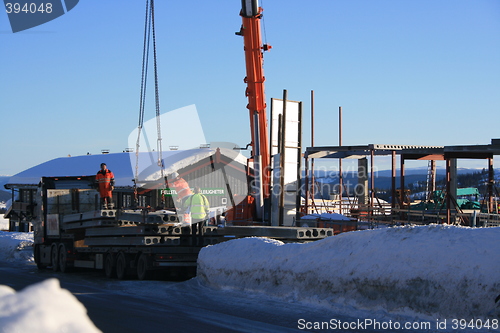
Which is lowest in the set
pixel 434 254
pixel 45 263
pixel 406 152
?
pixel 45 263

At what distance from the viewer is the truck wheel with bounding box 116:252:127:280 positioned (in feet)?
60.0

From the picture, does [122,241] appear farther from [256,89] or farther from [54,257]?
[256,89]

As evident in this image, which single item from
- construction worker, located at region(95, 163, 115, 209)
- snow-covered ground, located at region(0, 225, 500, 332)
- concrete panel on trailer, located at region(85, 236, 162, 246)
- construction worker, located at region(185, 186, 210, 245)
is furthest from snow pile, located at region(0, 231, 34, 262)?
snow-covered ground, located at region(0, 225, 500, 332)

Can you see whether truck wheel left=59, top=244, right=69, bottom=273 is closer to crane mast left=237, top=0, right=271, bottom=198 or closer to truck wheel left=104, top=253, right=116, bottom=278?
truck wheel left=104, top=253, right=116, bottom=278

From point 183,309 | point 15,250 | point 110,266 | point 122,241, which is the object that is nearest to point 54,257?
point 110,266

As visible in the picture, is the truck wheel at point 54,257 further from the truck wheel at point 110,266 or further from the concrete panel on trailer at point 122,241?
the truck wheel at point 110,266

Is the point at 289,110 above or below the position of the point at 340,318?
above

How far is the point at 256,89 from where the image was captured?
28.7 m

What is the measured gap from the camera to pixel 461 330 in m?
8.79

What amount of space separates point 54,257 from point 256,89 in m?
11.4

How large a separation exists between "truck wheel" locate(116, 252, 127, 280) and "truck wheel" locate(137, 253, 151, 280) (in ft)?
1.65

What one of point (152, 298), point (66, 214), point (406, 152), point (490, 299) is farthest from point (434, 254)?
point (406, 152)

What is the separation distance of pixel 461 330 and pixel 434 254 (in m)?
1.42

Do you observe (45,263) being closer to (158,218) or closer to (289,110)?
(158,218)
